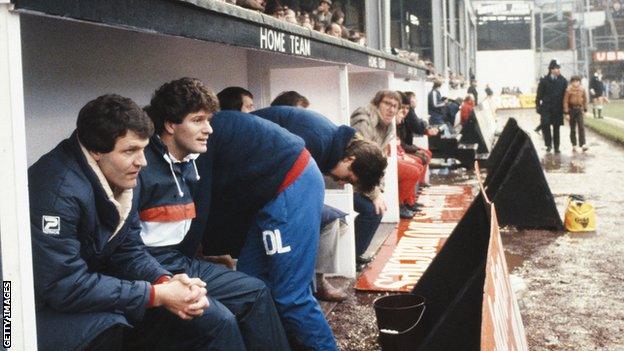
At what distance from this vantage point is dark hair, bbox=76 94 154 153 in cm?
265

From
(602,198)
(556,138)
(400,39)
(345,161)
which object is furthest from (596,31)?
(345,161)

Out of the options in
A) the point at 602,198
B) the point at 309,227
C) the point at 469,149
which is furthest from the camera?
the point at 469,149

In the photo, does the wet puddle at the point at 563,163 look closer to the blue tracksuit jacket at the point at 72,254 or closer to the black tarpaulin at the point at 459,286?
the black tarpaulin at the point at 459,286

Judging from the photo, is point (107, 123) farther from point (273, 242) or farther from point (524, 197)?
point (524, 197)

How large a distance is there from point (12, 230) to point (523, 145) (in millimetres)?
7061

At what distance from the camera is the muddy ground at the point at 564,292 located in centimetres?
490

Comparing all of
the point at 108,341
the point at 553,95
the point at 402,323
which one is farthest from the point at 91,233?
the point at 553,95

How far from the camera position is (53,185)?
98.3 inches

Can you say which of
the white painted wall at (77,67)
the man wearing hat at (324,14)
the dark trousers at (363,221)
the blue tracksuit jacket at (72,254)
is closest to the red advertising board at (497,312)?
the blue tracksuit jacket at (72,254)

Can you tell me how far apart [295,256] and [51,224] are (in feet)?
4.87

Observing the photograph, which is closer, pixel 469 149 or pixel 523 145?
pixel 523 145

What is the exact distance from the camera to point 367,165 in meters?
4.04

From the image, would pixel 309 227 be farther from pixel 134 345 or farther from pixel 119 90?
pixel 119 90
